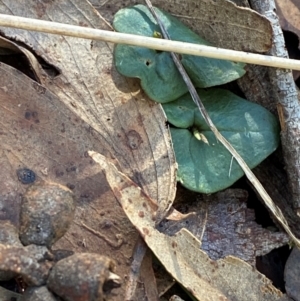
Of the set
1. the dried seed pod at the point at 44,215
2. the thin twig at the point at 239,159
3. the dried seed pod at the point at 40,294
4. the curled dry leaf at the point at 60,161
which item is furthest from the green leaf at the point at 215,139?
the dried seed pod at the point at 40,294

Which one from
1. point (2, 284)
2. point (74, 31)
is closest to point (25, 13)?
point (74, 31)

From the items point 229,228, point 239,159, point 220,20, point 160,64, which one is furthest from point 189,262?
point 220,20

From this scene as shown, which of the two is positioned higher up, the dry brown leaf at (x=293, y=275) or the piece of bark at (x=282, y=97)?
the piece of bark at (x=282, y=97)

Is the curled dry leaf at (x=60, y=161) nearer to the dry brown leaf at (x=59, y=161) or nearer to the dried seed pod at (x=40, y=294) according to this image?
the dry brown leaf at (x=59, y=161)

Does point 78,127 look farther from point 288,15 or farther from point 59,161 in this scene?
point 288,15

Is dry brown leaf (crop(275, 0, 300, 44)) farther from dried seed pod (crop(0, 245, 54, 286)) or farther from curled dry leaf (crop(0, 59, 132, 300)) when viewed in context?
dried seed pod (crop(0, 245, 54, 286))

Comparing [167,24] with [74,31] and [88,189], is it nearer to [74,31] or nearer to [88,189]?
[74,31]
